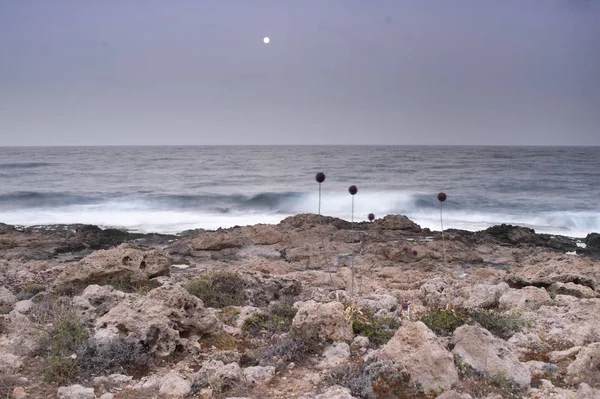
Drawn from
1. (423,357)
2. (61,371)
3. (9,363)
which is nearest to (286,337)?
(423,357)

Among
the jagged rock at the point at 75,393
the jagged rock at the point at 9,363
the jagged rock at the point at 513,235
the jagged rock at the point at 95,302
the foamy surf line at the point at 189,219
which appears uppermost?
the jagged rock at the point at 95,302

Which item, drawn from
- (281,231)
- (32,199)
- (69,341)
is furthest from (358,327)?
(32,199)

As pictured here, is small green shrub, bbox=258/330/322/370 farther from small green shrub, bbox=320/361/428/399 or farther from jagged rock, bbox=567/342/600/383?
jagged rock, bbox=567/342/600/383

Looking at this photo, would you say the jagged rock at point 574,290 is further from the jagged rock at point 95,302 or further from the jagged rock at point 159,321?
the jagged rock at point 95,302

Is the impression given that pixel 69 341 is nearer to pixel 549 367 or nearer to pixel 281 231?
pixel 549 367

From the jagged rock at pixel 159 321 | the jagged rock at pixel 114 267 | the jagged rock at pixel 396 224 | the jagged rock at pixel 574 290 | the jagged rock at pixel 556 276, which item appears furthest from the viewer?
the jagged rock at pixel 396 224

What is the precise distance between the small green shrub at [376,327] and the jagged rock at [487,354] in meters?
0.70

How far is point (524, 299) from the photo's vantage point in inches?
245

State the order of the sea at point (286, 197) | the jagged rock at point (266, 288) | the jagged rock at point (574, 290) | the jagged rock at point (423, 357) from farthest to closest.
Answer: the sea at point (286, 197)
the jagged rock at point (574, 290)
the jagged rock at point (266, 288)
the jagged rock at point (423, 357)

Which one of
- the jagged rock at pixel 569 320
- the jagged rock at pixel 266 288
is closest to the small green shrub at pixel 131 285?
the jagged rock at pixel 266 288

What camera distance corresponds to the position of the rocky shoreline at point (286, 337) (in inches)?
156

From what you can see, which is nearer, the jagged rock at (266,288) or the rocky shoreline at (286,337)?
the rocky shoreline at (286,337)

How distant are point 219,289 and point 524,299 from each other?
3.96 m

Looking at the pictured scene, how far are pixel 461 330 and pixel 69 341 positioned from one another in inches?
143
